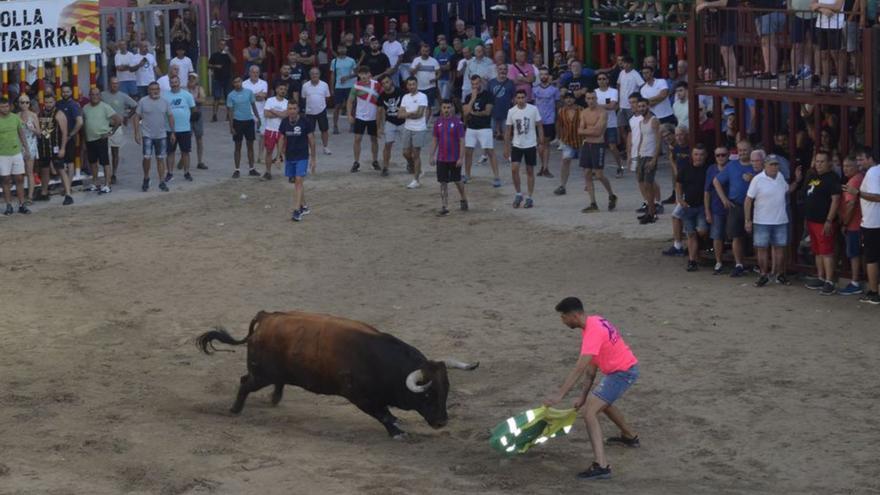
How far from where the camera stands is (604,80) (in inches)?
1049

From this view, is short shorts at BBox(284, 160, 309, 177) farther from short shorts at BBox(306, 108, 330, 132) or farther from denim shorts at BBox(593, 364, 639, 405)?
denim shorts at BBox(593, 364, 639, 405)

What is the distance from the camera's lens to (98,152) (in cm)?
2680

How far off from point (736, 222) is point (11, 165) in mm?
11013

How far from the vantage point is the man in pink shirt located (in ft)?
43.0

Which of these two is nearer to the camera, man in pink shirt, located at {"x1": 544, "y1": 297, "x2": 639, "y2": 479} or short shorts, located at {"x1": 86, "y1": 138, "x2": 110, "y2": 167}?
man in pink shirt, located at {"x1": 544, "y1": 297, "x2": 639, "y2": 479}

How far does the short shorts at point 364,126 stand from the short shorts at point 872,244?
11447mm

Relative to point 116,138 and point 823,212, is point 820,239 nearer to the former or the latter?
point 823,212

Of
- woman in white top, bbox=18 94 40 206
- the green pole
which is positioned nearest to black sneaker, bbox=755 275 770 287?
woman in white top, bbox=18 94 40 206

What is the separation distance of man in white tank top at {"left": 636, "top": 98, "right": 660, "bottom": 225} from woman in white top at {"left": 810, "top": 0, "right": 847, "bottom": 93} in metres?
3.29

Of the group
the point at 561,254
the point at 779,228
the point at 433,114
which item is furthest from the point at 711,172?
the point at 433,114

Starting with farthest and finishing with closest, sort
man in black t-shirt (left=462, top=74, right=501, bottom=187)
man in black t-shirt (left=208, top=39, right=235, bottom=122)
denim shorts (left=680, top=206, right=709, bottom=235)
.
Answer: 1. man in black t-shirt (left=208, top=39, right=235, bottom=122)
2. man in black t-shirt (left=462, top=74, right=501, bottom=187)
3. denim shorts (left=680, top=206, right=709, bottom=235)

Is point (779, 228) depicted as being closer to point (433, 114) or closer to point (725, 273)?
point (725, 273)

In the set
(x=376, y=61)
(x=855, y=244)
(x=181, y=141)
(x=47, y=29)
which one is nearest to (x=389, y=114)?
(x=181, y=141)

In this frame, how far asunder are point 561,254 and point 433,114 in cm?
1187
